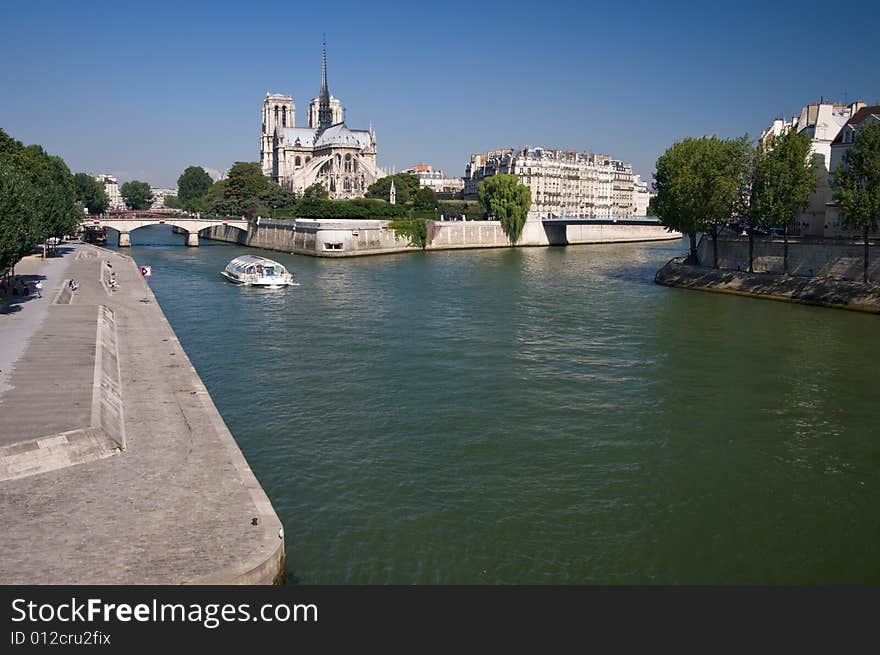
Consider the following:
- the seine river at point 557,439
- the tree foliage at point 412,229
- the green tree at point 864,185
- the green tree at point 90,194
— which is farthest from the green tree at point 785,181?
the green tree at point 90,194

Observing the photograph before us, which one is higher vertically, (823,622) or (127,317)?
(127,317)

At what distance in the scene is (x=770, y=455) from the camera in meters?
15.2

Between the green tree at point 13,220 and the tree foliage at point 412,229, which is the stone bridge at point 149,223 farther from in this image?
the green tree at point 13,220

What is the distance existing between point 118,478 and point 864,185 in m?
34.8

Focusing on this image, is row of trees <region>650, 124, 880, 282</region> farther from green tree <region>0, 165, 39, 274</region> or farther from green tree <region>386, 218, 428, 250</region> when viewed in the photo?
green tree <region>0, 165, 39, 274</region>

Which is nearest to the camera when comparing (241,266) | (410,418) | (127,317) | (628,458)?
(628,458)

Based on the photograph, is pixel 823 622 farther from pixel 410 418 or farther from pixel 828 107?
pixel 828 107

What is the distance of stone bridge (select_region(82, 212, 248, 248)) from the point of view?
75.8 metres

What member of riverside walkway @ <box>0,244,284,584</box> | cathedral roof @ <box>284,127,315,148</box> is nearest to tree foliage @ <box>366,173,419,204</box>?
cathedral roof @ <box>284,127,315,148</box>

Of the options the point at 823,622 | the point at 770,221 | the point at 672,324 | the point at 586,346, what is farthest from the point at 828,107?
the point at 823,622

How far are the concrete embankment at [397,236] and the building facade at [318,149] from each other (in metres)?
23.5

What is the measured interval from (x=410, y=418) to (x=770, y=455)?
730 centimetres

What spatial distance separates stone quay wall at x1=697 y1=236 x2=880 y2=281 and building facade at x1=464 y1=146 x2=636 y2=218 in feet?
173

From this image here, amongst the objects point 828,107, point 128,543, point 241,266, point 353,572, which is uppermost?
point 828,107
